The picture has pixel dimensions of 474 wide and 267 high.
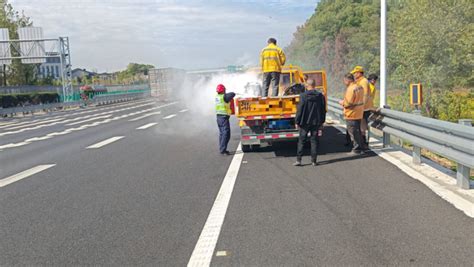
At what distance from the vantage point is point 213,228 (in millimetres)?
5488

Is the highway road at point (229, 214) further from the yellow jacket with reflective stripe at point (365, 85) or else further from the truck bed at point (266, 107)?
the yellow jacket with reflective stripe at point (365, 85)

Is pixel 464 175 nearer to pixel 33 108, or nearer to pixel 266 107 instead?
pixel 266 107

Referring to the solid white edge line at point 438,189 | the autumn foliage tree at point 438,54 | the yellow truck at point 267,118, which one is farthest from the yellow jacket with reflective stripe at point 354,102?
the autumn foliage tree at point 438,54

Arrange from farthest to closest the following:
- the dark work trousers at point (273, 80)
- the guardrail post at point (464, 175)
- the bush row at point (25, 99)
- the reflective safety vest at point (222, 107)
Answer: the bush row at point (25, 99) < the dark work trousers at point (273, 80) < the reflective safety vest at point (222, 107) < the guardrail post at point (464, 175)

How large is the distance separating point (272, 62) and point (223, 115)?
177 cm

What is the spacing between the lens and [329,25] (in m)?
70.0

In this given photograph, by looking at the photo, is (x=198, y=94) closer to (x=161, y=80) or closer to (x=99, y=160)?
(x=161, y=80)

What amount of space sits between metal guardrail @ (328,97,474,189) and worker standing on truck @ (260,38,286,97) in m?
2.63

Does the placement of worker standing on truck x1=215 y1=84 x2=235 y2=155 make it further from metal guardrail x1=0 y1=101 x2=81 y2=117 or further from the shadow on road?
metal guardrail x1=0 y1=101 x2=81 y2=117

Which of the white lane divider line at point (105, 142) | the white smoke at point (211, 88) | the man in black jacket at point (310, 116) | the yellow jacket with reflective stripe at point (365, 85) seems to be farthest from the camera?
the white smoke at point (211, 88)

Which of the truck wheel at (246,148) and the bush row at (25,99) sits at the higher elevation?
the bush row at (25,99)

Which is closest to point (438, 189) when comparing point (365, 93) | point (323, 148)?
point (365, 93)

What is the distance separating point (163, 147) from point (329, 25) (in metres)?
61.2

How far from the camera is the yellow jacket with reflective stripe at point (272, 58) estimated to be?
11641 mm
